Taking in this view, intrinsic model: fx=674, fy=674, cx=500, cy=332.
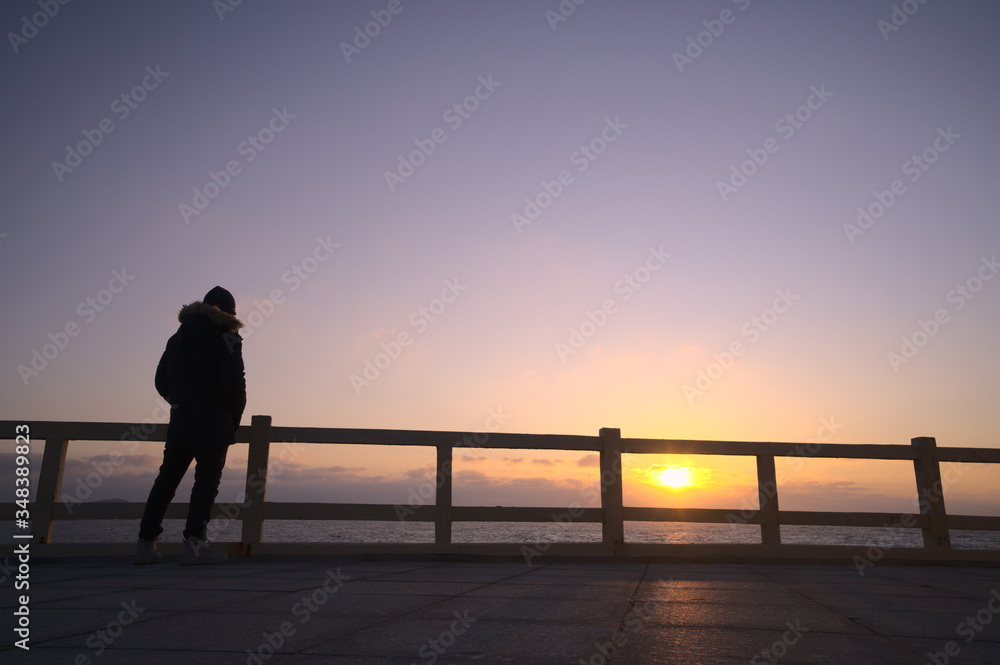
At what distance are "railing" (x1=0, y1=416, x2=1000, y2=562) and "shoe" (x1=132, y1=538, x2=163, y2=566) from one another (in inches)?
15.0

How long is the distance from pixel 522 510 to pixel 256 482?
8.47 ft

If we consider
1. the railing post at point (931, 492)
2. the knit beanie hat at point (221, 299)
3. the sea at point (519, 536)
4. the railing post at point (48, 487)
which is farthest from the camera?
the sea at point (519, 536)

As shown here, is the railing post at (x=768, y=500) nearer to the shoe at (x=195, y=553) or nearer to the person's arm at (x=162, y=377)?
the shoe at (x=195, y=553)

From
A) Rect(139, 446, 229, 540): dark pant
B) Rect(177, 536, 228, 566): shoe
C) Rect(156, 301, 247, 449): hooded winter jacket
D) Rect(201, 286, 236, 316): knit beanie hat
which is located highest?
Rect(201, 286, 236, 316): knit beanie hat

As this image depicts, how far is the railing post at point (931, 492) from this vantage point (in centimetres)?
719

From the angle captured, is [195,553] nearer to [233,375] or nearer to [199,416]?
[199,416]

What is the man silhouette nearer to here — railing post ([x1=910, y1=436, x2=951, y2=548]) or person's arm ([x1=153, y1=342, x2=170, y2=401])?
person's arm ([x1=153, y1=342, x2=170, y2=401])

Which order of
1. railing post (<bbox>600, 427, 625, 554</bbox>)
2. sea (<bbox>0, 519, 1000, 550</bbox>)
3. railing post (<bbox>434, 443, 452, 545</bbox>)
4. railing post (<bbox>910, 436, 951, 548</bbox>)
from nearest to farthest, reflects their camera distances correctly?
railing post (<bbox>434, 443, 452, 545</bbox>)
railing post (<bbox>600, 427, 625, 554</bbox>)
railing post (<bbox>910, 436, 951, 548</bbox>)
sea (<bbox>0, 519, 1000, 550</bbox>)

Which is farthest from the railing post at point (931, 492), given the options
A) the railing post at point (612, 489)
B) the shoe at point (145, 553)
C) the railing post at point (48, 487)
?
the railing post at point (48, 487)

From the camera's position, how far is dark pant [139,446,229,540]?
534cm

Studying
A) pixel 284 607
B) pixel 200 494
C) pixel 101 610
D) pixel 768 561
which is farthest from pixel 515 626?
pixel 768 561

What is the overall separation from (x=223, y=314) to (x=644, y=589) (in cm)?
387

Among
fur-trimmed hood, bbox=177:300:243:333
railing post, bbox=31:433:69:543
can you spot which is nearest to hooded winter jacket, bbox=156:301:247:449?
fur-trimmed hood, bbox=177:300:243:333

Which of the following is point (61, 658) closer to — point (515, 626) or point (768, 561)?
point (515, 626)
